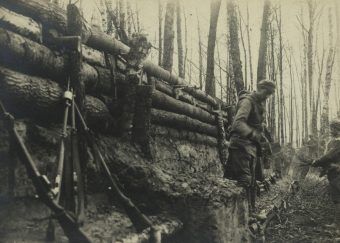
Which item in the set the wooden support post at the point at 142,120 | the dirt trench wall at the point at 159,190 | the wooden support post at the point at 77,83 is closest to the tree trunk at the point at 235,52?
the wooden support post at the point at 142,120

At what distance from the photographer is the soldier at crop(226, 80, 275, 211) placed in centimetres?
583

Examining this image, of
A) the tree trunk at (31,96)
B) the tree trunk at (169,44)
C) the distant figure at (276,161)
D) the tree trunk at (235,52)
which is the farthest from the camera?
the distant figure at (276,161)

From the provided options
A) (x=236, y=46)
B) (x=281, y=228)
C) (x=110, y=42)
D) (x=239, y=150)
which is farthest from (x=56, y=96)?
(x=236, y=46)

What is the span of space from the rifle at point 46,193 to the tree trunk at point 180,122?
3.68m

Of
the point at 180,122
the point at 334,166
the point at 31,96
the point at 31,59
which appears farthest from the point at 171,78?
the point at 31,96

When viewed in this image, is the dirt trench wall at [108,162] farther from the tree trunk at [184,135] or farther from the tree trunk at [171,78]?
the tree trunk at [184,135]

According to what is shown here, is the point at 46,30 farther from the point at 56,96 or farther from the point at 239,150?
the point at 239,150

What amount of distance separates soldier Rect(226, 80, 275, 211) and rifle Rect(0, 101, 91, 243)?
333cm

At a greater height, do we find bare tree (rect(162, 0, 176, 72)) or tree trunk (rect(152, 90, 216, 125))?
bare tree (rect(162, 0, 176, 72))

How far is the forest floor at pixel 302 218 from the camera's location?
5844mm

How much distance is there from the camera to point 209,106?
33.4 ft

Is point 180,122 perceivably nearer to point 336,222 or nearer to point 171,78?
point 171,78

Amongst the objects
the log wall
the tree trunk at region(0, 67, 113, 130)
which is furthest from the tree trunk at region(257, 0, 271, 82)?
the tree trunk at region(0, 67, 113, 130)

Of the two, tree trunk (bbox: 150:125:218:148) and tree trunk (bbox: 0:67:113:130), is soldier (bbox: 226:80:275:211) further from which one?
tree trunk (bbox: 0:67:113:130)
